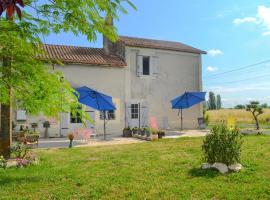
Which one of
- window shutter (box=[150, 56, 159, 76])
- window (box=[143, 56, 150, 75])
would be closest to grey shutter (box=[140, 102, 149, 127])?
window (box=[143, 56, 150, 75])

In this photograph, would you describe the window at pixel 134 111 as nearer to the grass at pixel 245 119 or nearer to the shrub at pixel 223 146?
the grass at pixel 245 119

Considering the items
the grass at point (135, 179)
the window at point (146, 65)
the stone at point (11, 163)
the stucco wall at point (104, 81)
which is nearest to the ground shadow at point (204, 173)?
the grass at point (135, 179)

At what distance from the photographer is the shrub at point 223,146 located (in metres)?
7.43

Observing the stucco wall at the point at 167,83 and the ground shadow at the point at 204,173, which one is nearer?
the ground shadow at the point at 204,173

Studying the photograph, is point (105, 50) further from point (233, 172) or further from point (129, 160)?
point (233, 172)

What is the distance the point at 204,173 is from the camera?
7.31m

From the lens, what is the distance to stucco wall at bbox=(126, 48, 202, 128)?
68.1 feet

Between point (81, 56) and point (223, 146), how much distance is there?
1354 cm

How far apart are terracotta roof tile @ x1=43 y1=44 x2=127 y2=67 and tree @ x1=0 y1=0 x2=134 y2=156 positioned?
1332 centimetres

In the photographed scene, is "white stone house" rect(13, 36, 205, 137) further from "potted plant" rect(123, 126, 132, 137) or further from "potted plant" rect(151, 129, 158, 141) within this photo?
"potted plant" rect(151, 129, 158, 141)

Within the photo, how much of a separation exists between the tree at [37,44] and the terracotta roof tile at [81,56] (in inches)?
525

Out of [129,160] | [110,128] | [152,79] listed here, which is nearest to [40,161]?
[129,160]

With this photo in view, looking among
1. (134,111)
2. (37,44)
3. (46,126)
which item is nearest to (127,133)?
(134,111)

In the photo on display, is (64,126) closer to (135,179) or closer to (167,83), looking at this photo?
(167,83)
